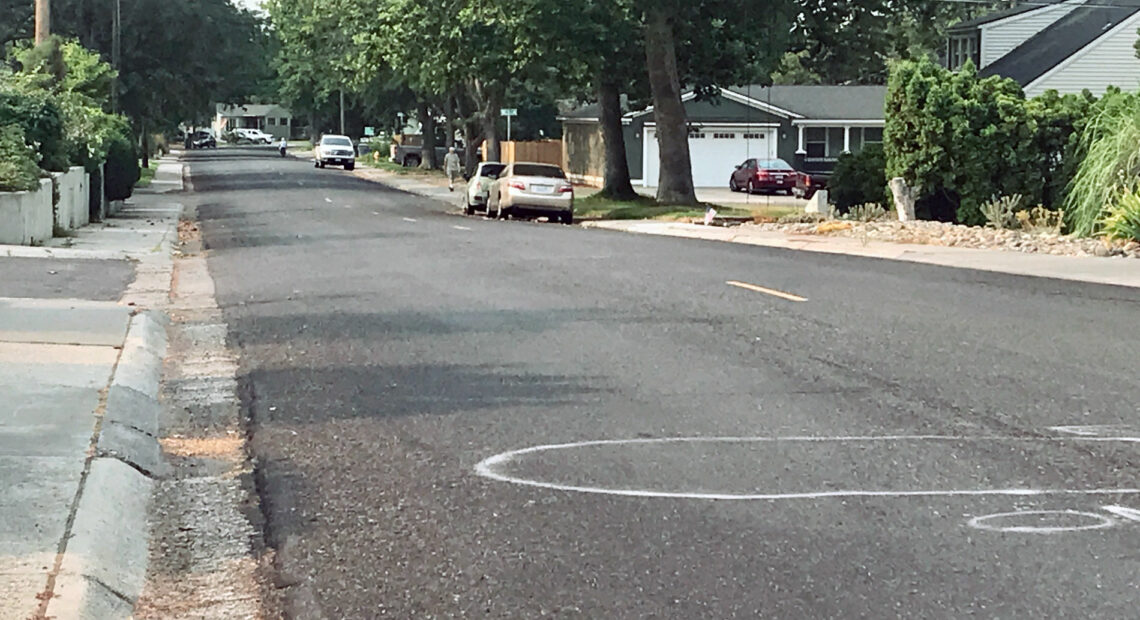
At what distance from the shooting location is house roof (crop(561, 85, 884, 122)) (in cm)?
6147

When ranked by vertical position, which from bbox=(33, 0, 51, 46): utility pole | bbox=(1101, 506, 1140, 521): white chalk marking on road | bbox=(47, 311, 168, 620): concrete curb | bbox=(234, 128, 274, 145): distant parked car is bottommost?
bbox=(47, 311, 168, 620): concrete curb

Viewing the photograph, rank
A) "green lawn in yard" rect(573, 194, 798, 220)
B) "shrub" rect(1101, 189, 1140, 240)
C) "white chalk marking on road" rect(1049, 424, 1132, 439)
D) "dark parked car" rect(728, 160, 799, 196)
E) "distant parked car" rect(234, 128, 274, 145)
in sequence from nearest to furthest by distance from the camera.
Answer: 1. "white chalk marking on road" rect(1049, 424, 1132, 439)
2. "shrub" rect(1101, 189, 1140, 240)
3. "green lawn in yard" rect(573, 194, 798, 220)
4. "dark parked car" rect(728, 160, 799, 196)
5. "distant parked car" rect(234, 128, 274, 145)

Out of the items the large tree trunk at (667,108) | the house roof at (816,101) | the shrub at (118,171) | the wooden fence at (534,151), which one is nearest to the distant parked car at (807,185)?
the large tree trunk at (667,108)

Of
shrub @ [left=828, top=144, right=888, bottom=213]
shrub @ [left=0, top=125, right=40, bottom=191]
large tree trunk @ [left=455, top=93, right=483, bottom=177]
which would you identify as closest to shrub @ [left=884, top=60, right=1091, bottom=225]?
shrub @ [left=828, top=144, right=888, bottom=213]

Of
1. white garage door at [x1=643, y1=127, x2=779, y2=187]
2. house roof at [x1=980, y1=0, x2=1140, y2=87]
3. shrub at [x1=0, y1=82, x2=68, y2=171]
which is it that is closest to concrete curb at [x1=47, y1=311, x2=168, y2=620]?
shrub at [x1=0, y1=82, x2=68, y2=171]

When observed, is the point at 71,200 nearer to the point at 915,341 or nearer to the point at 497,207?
the point at 497,207

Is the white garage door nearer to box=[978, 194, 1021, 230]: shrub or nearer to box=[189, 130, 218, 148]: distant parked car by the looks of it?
box=[978, 194, 1021, 230]: shrub

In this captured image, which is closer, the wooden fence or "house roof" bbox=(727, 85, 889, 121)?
"house roof" bbox=(727, 85, 889, 121)

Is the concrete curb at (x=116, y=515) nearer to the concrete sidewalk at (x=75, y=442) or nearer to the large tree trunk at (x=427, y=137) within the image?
the concrete sidewalk at (x=75, y=442)

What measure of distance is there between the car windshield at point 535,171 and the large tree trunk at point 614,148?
810 centimetres

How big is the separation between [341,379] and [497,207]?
27261 mm

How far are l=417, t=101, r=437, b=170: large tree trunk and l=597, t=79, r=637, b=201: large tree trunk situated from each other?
3396cm

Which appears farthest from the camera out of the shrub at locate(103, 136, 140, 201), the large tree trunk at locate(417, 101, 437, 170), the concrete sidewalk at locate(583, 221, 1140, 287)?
the large tree trunk at locate(417, 101, 437, 170)

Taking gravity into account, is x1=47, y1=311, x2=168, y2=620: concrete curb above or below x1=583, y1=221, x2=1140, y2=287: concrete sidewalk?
below
